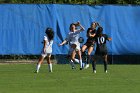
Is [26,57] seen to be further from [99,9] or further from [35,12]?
[99,9]

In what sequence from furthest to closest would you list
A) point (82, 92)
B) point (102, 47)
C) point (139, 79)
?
point (102, 47), point (139, 79), point (82, 92)

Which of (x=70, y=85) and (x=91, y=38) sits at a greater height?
(x=91, y=38)

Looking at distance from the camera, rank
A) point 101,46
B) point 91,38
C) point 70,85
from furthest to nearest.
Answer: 1. point 91,38
2. point 101,46
3. point 70,85

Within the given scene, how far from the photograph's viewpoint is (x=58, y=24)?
3038 centimetres

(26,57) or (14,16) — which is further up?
(14,16)

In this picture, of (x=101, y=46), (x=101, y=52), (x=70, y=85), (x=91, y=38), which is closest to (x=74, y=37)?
(x=91, y=38)

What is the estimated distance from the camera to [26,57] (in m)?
30.9

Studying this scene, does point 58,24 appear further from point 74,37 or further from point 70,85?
point 70,85

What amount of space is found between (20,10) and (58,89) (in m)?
16.2

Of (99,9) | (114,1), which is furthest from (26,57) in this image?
(114,1)

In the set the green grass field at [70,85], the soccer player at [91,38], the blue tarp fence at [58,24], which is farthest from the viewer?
the blue tarp fence at [58,24]

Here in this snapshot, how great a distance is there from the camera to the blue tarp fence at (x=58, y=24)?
30.1m

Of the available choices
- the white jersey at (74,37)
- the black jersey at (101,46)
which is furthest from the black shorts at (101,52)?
the white jersey at (74,37)

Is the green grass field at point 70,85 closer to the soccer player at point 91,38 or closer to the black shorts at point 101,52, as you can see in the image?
the black shorts at point 101,52
